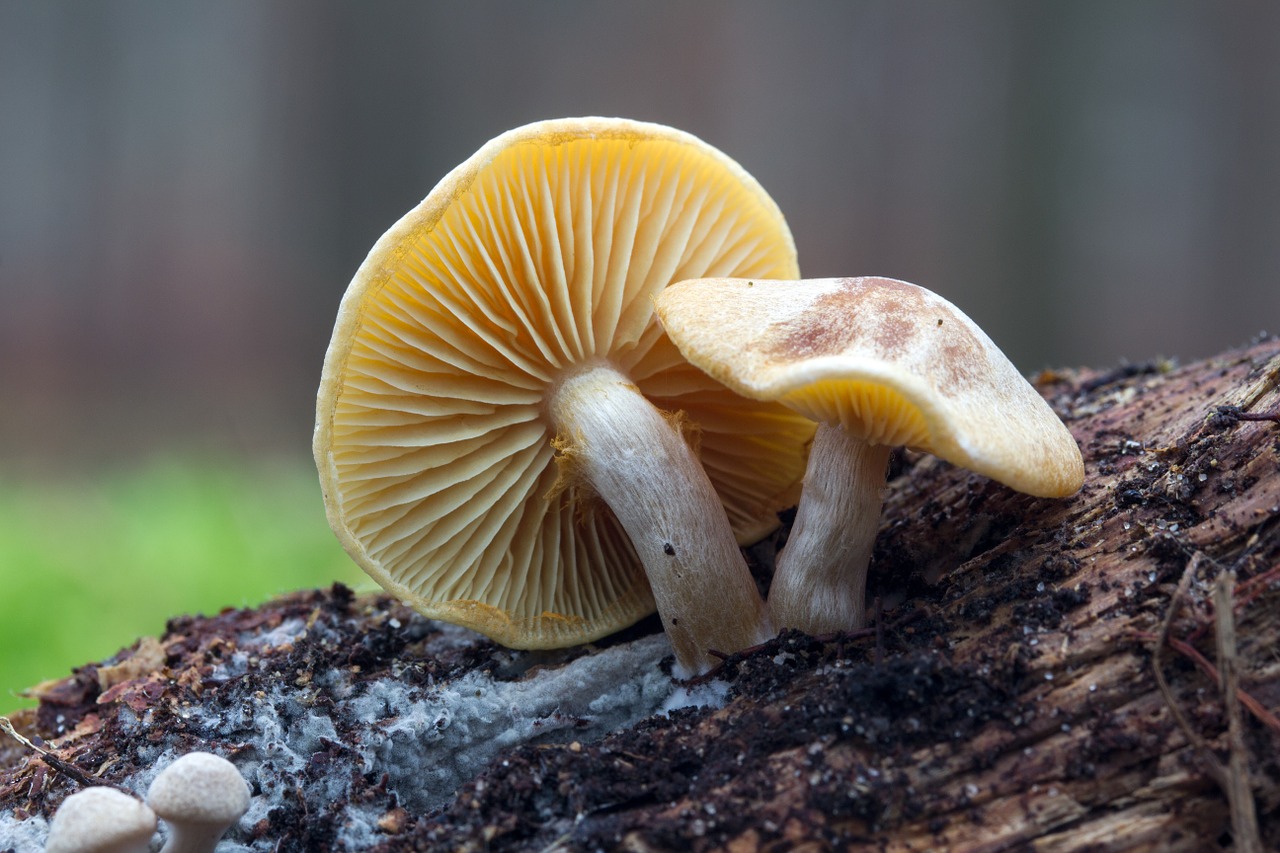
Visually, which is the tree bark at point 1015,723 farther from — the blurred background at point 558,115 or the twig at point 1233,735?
the blurred background at point 558,115

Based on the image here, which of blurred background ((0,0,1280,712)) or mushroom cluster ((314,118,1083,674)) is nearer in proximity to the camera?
mushroom cluster ((314,118,1083,674))

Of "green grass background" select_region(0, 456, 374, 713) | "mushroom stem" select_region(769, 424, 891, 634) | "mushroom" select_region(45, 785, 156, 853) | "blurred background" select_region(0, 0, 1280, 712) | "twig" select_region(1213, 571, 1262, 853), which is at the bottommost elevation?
"twig" select_region(1213, 571, 1262, 853)

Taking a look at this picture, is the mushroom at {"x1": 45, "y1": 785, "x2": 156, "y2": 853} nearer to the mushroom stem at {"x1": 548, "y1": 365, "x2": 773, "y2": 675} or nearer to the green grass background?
the mushroom stem at {"x1": 548, "y1": 365, "x2": 773, "y2": 675}

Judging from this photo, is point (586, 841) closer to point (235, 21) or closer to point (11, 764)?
point (11, 764)

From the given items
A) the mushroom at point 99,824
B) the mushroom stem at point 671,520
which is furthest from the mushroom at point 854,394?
the mushroom at point 99,824

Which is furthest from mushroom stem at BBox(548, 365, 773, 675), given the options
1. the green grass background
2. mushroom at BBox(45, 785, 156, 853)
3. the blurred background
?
the blurred background

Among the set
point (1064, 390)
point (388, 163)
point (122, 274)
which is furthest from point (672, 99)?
point (1064, 390)
